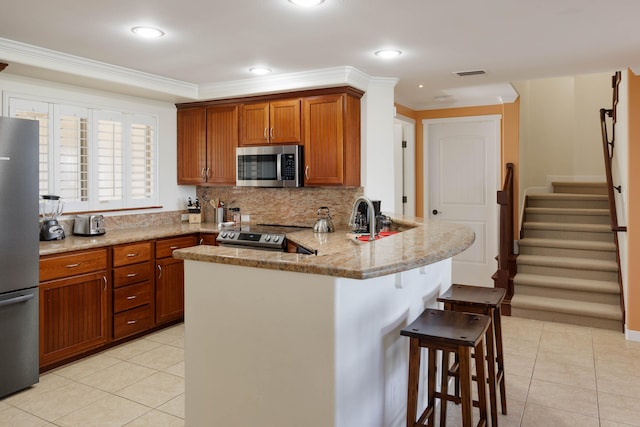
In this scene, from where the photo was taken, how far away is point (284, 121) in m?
4.45

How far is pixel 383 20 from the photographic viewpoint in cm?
279

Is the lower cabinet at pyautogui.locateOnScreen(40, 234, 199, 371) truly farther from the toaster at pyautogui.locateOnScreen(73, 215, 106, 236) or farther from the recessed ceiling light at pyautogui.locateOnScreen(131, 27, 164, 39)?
the recessed ceiling light at pyautogui.locateOnScreen(131, 27, 164, 39)

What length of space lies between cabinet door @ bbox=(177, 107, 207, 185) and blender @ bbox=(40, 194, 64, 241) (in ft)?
4.62

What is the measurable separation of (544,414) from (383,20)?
8.40 ft

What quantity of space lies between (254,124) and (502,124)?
10.0 feet

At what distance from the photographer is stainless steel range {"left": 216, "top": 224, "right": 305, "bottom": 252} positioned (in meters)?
3.98

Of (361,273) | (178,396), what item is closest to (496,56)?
(361,273)

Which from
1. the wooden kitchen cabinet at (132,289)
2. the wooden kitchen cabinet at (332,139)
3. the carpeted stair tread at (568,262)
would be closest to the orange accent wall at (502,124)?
the carpeted stair tread at (568,262)

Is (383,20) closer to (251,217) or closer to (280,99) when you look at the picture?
(280,99)

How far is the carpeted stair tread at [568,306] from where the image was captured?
4.36 meters

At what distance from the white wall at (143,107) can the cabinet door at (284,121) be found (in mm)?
1262

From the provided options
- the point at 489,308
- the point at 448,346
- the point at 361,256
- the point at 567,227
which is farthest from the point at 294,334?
the point at 567,227

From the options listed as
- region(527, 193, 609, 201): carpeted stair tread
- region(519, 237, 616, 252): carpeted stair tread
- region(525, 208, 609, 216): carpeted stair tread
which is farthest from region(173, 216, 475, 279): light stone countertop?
region(527, 193, 609, 201): carpeted stair tread

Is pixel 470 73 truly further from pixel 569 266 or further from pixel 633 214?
pixel 569 266
